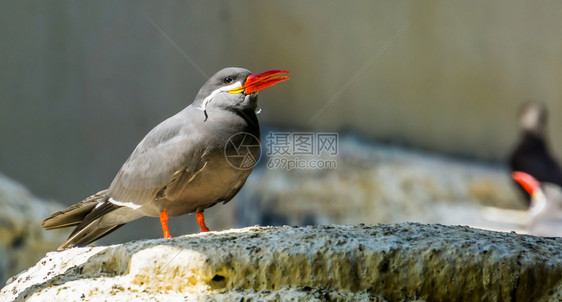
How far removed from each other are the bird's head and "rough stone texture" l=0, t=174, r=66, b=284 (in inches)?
99.0

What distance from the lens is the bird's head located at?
3207 millimetres

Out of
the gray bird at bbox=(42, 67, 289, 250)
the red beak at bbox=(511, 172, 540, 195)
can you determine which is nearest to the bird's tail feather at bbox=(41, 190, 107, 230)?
the gray bird at bbox=(42, 67, 289, 250)

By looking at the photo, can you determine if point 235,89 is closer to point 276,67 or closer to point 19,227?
point 19,227

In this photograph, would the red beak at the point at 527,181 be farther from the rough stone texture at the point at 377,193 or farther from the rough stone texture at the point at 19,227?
the rough stone texture at the point at 19,227

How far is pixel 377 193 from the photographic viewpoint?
6359 mm

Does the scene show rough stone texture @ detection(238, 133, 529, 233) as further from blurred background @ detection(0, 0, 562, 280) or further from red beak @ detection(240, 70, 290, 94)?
red beak @ detection(240, 70, 290, 94)

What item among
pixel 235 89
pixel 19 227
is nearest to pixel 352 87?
pixel 235 89

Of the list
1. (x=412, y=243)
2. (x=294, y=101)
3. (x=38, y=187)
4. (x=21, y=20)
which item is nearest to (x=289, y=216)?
(x=294, y=101)

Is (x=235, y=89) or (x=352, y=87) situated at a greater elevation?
(x=352, y=87)

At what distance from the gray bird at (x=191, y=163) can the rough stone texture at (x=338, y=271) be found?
2.27 feet

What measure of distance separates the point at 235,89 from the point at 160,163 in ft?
1.90

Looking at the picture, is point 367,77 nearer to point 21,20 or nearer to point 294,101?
point 294,101

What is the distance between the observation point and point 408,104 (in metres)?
6.61

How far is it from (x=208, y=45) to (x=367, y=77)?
1.83 m
